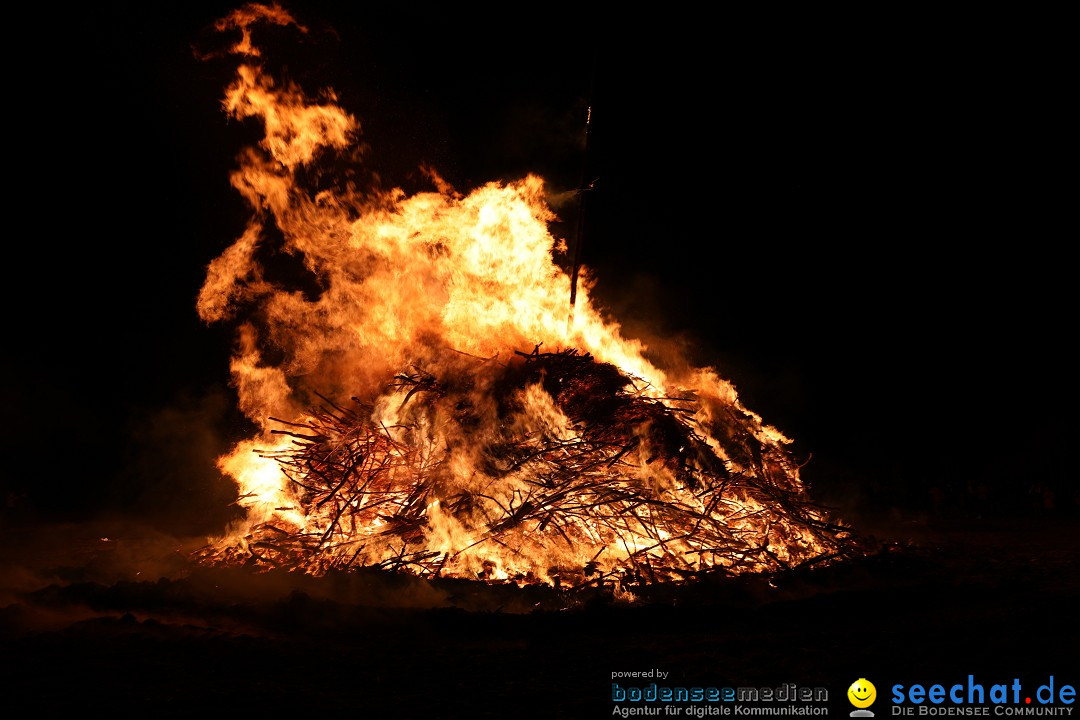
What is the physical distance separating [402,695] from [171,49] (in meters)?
9.43

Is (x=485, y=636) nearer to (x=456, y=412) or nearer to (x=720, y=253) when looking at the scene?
(x=456, y=412)

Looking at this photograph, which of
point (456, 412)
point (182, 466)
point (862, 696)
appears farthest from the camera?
point (182, 466)

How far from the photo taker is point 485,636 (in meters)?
4.55

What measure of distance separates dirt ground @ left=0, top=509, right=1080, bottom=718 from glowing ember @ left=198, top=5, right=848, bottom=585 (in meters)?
0.58

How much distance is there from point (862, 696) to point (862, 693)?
0.09 ft

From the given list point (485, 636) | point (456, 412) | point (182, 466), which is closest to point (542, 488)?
point (456, 412)

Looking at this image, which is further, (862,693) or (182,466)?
(182,466)

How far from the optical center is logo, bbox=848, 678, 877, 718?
10.9 ft

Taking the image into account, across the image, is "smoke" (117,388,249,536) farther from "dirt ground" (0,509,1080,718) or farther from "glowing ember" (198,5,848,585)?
"dirt ground" (0,509,1080,718)

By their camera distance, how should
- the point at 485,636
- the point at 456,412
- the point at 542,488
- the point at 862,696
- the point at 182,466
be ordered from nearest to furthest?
the point at 862,696, the point at 485,636, the point at 542,488, the point at 456,412, the point at 182,466

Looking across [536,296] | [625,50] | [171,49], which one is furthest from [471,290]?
[625,50]

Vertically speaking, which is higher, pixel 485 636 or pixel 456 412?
pixel 456 412

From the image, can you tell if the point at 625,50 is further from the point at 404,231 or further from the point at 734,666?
the point at 734,666

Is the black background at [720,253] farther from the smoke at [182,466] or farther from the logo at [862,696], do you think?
the logo at [862,696]
